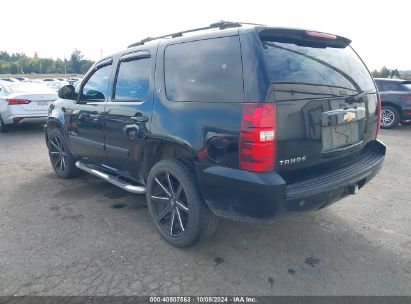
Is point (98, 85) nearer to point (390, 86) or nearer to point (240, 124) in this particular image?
point (240, 124)

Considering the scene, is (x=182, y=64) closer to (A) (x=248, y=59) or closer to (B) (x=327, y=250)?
(A) (x=248, y=59)

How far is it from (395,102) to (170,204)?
9472 millimetres

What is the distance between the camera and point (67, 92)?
14.8 ft

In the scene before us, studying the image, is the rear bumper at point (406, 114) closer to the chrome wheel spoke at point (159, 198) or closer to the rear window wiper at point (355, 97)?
the rear window wiper at point (355, 97)

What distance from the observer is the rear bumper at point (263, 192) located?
7.77 feet

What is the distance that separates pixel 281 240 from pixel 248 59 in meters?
1.83

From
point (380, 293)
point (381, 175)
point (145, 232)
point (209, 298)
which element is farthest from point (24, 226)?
point (381, 175)

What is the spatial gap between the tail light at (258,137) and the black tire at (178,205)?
67 centimetres

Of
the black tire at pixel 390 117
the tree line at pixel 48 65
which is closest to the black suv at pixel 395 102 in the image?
the black tire at pixel 390 117

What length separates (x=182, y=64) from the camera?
297cm

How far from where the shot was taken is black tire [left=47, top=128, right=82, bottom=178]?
5031 millimetres

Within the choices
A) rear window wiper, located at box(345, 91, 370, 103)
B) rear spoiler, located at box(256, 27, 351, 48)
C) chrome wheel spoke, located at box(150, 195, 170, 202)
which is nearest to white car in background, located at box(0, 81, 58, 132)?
chrome wheel spoke, located at box(150, 195, 170, 202)

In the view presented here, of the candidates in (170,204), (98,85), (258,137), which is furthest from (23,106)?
(258,137)

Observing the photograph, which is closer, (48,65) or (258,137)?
(258,137)
